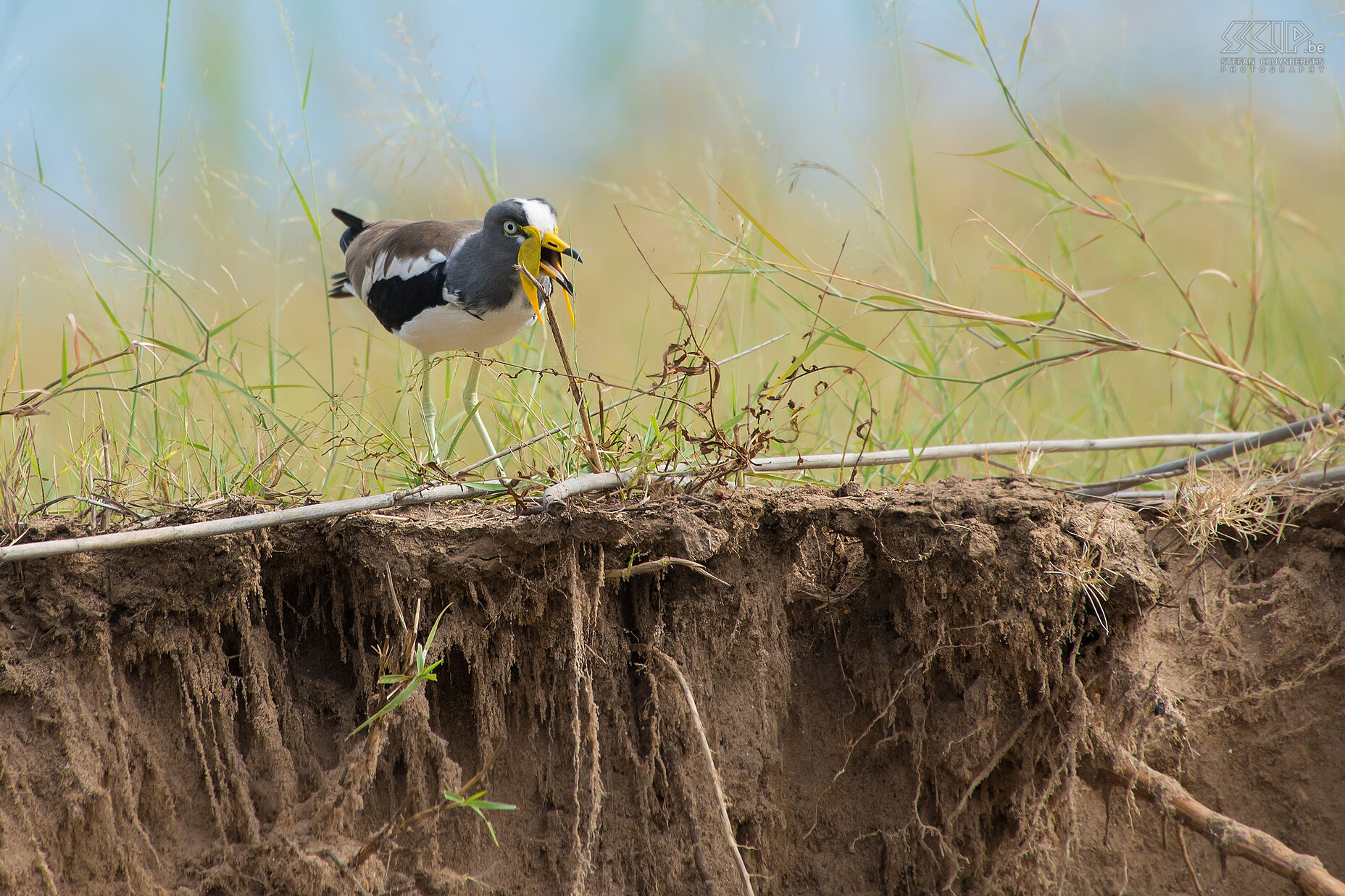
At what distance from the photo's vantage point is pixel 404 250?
135 inches

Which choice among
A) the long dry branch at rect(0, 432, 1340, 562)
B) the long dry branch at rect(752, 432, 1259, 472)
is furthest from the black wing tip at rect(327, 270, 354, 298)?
the long dry branch at rect(752, 432, 1259, 472)

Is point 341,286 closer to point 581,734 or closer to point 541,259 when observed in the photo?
point 541,259

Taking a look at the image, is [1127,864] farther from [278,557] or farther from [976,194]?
[976,194]

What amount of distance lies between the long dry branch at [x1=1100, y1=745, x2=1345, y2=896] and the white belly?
2308 mm

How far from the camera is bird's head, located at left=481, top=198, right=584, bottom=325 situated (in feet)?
9.04

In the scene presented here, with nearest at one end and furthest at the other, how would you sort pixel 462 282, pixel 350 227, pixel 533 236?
pixel 533 236
pixel 462 282
pixel 350 227

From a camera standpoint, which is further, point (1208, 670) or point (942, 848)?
point (1208, 670)

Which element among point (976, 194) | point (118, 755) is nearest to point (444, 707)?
point (118, 755)

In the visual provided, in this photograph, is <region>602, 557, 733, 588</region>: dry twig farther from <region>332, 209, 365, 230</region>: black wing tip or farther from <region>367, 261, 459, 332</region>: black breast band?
<region>332, 209, 365, 230</region>: black wing tip

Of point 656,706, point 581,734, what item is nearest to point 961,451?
point 656,706

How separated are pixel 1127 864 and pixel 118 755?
7.93ft

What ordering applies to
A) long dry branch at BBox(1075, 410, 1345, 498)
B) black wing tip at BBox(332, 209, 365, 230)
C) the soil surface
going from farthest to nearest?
black wing tip at BBox(332, 209, 365, 230), long dry branch at BBox(1075, 410, 1345, 498), the soil surface

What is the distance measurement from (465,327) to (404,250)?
52cm

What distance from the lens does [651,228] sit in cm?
742
